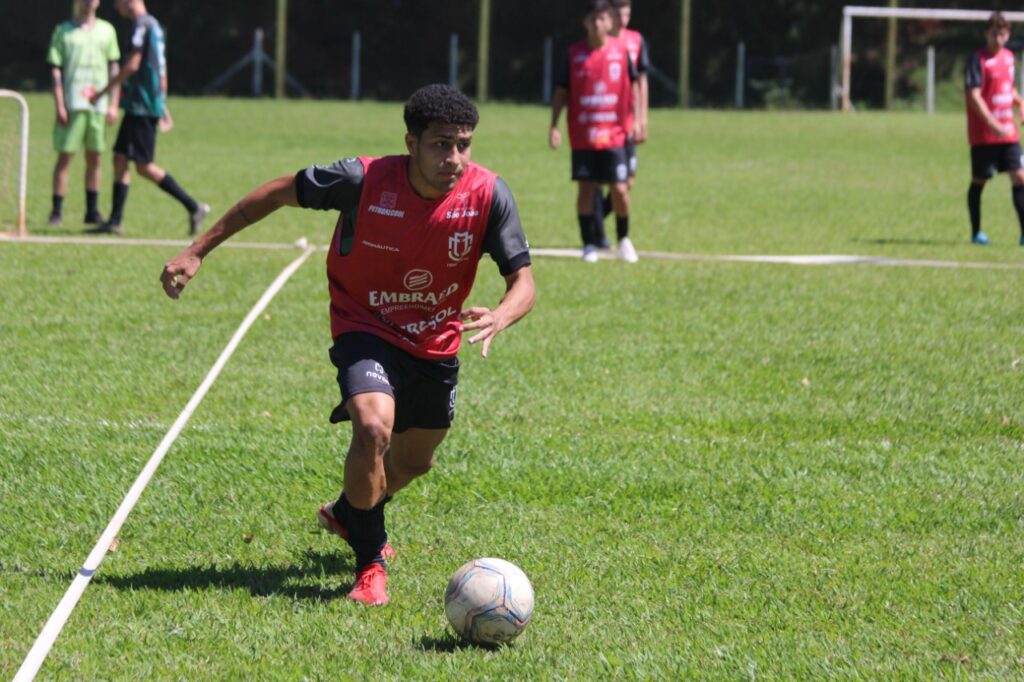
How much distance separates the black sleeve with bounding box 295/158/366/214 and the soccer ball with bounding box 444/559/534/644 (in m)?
1.41

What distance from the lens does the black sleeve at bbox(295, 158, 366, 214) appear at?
5.25 m

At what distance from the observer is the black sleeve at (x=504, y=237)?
208 inches

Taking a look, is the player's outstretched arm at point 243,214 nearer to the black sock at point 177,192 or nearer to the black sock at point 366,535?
the black sock at point 366,535

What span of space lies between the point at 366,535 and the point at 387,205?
1159 millimetres

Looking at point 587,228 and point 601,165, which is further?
point 587,228

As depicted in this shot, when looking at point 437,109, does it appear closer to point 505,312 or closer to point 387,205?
point 387,205

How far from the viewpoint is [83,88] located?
14.0 meters

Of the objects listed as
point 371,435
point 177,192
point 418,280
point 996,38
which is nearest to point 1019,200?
point 996,38

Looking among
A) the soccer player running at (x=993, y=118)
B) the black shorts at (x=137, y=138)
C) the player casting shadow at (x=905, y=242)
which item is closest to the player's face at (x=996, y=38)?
the soccer player running at (x=993, y=118)

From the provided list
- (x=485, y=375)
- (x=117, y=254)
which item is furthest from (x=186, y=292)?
(x=485, y=375)

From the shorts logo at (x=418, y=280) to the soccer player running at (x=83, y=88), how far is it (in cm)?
949

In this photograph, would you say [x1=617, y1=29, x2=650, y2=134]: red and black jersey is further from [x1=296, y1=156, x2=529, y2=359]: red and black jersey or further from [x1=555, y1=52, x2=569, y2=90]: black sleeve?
[x1=296, y1=156, x2=529, y2=359]: red and black jersey

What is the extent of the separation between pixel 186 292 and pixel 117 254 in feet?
6.14

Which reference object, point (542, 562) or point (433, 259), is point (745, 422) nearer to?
point (542, 562)
